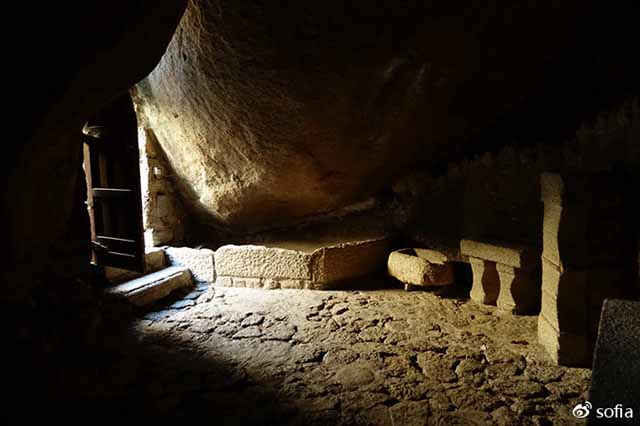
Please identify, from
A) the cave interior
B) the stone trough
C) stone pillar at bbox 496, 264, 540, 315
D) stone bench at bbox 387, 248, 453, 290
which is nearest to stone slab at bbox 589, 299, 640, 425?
the cave interior

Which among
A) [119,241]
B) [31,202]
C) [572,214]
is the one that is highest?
[31,202]

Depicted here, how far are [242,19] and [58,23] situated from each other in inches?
75.3

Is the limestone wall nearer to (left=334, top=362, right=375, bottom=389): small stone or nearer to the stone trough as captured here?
the stone trough

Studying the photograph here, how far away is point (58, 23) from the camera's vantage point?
1946 mm

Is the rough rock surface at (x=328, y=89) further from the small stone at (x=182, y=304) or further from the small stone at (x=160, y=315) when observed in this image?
the small stone at (x=160, y=315)

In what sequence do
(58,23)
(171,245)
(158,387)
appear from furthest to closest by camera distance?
1. (171,245)
2. (158,387)
3. (58,23)

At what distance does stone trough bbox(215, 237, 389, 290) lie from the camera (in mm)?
5277

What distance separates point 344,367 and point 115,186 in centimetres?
320

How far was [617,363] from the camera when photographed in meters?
1.21

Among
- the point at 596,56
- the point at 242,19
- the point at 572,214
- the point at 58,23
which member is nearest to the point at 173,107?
the point at 242,19

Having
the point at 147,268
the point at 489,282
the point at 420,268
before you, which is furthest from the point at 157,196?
the point at 489,282

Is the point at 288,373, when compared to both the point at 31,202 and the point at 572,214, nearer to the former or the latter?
the point at 31,202

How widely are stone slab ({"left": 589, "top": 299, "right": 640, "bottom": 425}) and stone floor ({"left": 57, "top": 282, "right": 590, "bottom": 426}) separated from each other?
1557 millimetres

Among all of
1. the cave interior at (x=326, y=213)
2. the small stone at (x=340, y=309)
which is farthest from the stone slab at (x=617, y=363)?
the small stone at (x=340, y=309)
